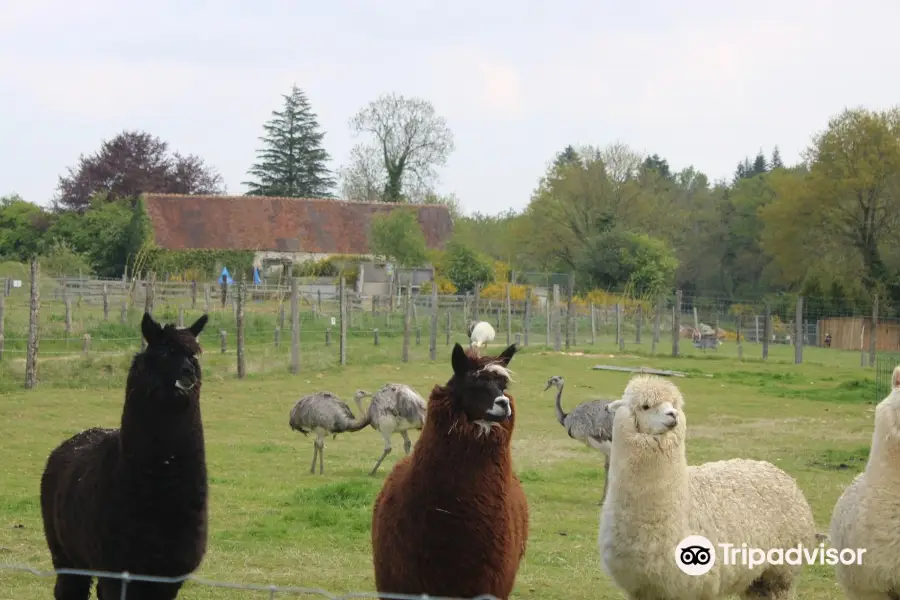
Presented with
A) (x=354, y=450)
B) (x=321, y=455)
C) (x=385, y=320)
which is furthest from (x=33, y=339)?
(x=385, y=320)

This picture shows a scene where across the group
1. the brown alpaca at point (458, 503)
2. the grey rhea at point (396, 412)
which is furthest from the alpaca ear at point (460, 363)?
the grey rhea at point (396, 412)

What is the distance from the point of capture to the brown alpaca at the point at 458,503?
18.7 ft

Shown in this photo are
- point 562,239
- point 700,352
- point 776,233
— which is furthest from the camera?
point 562,239

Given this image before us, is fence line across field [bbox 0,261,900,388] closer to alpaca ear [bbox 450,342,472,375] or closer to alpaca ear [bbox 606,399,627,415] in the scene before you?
alpaca ear [bbox 606,399,627,415]

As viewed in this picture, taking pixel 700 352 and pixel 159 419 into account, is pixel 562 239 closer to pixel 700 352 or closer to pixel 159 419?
pixel 700 352

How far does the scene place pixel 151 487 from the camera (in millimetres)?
6023

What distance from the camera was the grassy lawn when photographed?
879 cm

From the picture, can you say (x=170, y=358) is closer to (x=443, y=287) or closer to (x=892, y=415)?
(x=892, y=415)

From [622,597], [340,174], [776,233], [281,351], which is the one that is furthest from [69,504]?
[340,174]

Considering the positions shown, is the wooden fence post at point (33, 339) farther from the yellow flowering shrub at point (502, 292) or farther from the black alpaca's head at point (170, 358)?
the yellow flowering shrub at point (502, 292)

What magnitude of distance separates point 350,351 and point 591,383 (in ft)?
23.7

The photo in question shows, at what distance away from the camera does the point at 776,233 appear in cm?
5062

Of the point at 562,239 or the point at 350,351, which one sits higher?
the point at 562,239

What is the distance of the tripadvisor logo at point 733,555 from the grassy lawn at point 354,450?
5.31 ft
